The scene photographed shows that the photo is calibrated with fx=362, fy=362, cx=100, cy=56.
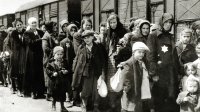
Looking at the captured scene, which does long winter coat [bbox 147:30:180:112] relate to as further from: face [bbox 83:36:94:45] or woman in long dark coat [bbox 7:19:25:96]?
woman in long dark coat [bbox 7:19:25:96]

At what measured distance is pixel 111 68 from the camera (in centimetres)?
746

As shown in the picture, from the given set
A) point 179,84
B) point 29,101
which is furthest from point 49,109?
point 179,84

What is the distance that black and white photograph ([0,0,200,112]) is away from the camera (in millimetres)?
5656

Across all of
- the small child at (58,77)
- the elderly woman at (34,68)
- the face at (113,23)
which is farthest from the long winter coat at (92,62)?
the elderly woman at (34,68)

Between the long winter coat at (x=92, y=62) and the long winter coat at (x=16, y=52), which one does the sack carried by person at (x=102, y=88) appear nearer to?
the long winter coat at (x=92, y=62)

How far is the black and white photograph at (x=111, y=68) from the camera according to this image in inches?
223

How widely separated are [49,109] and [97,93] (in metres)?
1.61

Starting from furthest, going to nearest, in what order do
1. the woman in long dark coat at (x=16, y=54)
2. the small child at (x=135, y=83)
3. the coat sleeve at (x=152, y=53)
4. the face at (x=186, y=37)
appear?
the woman in long dark coat at (x=16, y=54), the face at (x=186, y=37), the coat sleeve at (x=152, y=53), the small child at (x=135, y=83)

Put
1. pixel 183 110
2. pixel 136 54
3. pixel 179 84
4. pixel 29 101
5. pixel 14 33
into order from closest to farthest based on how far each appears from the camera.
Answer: pixel 136 54 < pixel 183 110 < pixel 179 84 < pixel 29 101 < pixel 14 33

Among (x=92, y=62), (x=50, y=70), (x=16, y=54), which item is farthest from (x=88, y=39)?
(x=16, y=54)

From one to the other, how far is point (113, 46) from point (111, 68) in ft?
1.49

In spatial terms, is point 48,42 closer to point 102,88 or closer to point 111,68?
point 111,68

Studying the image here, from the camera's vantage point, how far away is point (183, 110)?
593 cm

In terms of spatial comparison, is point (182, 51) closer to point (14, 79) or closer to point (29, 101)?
point (29, 101)
